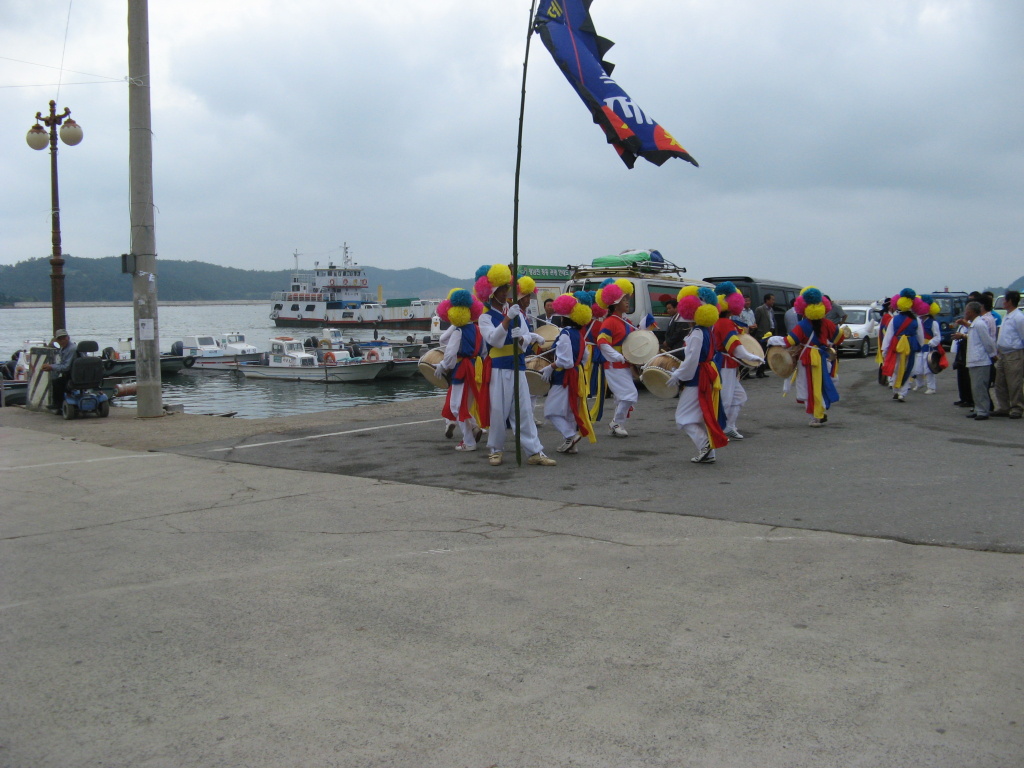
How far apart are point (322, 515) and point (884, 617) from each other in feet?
14.1

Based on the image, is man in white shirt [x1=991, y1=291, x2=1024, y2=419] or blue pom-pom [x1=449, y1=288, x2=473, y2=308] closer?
blue pom-pom [x1=449, y1=288, x2=473, y2=308]

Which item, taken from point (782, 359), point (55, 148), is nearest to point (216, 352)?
point (55, 148)

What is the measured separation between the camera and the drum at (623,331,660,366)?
1098 centimetres

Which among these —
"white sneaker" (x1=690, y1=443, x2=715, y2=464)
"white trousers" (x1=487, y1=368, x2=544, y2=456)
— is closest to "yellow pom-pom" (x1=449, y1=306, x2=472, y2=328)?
"white trousers" (x1=487, y1=368, x2=544, y2=456)

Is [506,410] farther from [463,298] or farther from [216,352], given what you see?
[216,352]

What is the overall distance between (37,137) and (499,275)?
47.1 ft

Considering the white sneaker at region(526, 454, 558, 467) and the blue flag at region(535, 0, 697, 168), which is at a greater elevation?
the blue flag at region(535, 0, 697, 168)

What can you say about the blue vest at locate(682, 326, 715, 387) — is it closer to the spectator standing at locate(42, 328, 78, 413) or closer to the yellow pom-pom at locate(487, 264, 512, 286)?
the yellow pom-pom at locate(487, 264, 512, 286)

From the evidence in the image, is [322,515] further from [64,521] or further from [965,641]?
[965,641]

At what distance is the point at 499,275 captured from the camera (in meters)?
8.80

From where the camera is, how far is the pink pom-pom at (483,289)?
30.6ft

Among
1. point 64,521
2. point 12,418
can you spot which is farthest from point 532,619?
point 12,418

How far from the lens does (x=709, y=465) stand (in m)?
9.00

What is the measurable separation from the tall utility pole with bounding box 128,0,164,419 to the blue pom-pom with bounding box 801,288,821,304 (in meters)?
10.1
